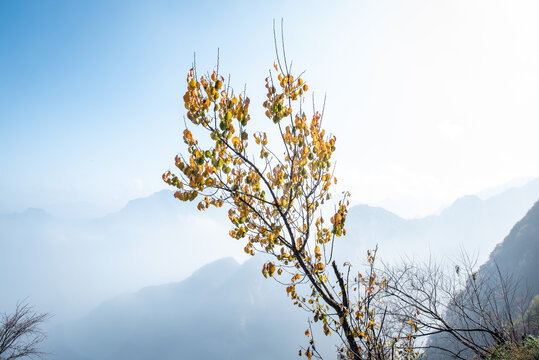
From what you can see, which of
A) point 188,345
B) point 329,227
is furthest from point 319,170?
point 188,345

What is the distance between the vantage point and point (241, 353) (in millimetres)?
178250

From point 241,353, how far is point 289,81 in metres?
215

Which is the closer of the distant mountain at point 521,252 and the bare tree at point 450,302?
the bare tree at point 450,302

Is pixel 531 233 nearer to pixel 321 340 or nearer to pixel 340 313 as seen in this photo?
pixel 340 313

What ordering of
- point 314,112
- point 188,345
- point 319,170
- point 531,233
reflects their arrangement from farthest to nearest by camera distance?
point 188,345, point 531,233, point 319,170, point 314,112

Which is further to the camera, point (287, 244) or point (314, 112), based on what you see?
point (287, 244)

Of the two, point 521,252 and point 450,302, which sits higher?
point 521,252

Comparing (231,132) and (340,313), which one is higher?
(231,132)

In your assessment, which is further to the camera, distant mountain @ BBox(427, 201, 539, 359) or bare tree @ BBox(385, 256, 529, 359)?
distant mountain @ BBox(427, 201, 539, 359)

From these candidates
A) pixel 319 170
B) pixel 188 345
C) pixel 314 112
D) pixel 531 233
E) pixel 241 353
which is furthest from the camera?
pixel 188 345

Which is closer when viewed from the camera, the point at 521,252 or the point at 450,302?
the point at 450,302

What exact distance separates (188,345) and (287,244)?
231 m

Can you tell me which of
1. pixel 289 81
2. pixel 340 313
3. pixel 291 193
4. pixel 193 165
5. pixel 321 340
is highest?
pixel 289 81

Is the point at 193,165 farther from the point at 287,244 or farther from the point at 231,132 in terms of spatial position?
the point at 287,244
